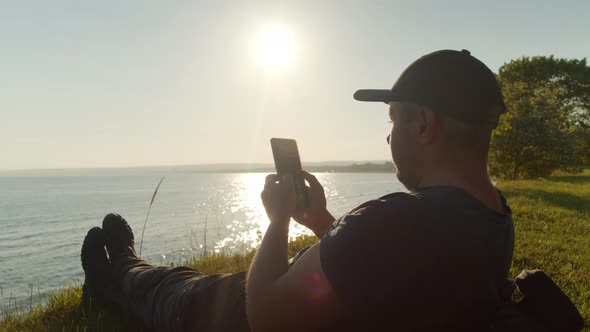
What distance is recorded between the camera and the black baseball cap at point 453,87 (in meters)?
1.94

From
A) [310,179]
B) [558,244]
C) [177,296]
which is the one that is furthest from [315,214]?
[558,244]

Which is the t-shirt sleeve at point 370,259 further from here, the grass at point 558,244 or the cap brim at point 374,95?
the grass at point 558,244

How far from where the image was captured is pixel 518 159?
98.8ft

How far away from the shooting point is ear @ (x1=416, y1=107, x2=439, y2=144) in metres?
1.96

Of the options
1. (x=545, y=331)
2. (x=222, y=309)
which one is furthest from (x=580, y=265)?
(x=222, y=309)

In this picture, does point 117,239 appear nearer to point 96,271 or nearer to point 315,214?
point 96,271

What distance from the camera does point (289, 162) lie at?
2715 millimetres

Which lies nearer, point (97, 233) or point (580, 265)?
point (97, 233)

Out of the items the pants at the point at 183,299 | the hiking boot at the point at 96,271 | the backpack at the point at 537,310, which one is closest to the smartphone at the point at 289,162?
the pants at the point at 183,299

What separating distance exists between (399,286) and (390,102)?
907 millimetres

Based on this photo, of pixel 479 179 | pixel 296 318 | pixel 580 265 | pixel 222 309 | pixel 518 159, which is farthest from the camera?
pixel 518 159

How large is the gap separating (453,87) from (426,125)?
8.2 inches

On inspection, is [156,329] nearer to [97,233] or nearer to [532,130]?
[97,233]

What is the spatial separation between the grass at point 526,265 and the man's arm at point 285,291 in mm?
2162
